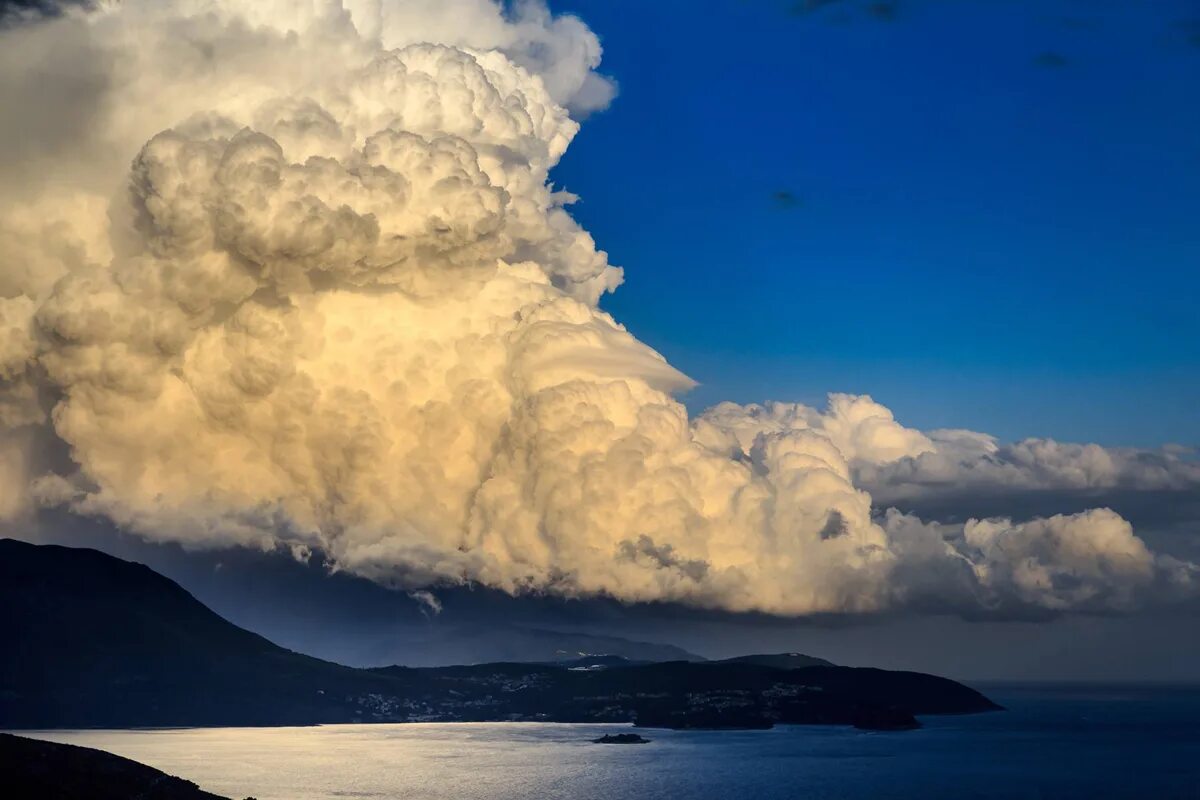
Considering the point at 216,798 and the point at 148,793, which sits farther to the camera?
the point at 216,798

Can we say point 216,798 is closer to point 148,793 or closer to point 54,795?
point 148,793

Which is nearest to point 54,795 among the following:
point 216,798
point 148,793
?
point 148,793

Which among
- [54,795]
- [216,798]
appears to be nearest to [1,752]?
[54,795]

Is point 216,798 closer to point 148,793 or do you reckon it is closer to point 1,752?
point 148,793
